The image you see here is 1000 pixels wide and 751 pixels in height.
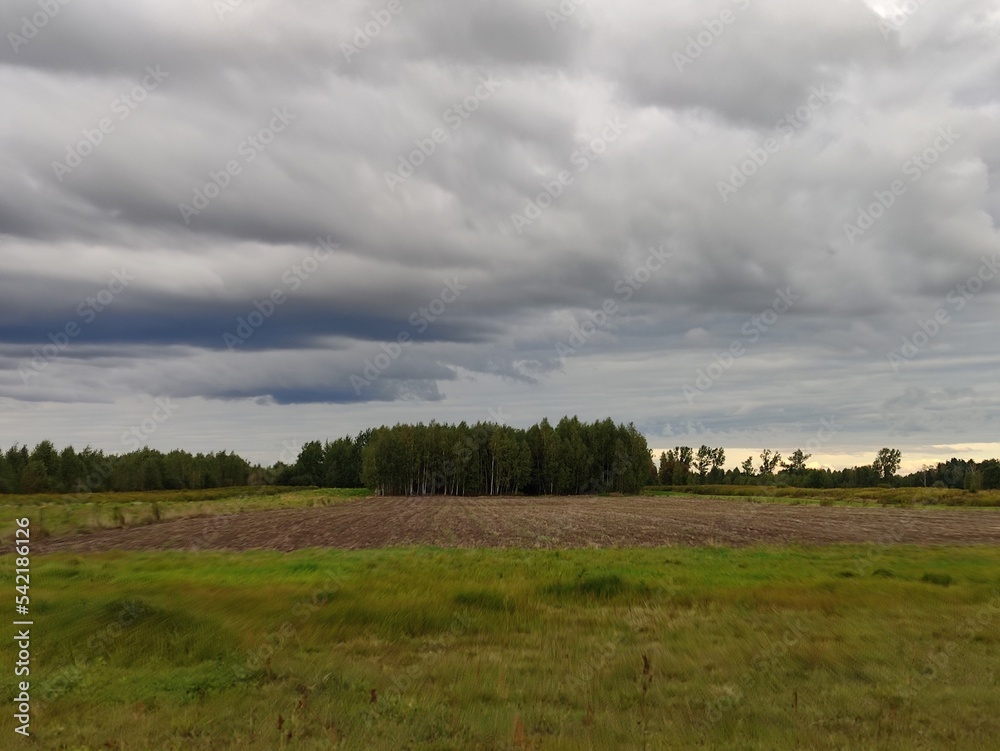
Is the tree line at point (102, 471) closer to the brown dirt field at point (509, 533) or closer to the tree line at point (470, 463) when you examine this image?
the tree line at point (470, 463)

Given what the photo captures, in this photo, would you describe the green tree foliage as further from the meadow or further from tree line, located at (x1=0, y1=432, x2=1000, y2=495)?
the meadow

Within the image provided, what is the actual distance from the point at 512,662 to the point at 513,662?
0.9 inches

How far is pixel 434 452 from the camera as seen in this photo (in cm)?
15175

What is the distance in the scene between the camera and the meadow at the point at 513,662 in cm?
902

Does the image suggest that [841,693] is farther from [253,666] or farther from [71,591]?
[71,591]

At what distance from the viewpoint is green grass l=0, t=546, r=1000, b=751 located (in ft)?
29.6

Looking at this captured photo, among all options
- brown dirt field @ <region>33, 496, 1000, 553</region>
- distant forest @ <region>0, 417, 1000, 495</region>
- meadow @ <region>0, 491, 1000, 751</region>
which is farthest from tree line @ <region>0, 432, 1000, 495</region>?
meadow @ <region>0, 491, 1000, 751</region>

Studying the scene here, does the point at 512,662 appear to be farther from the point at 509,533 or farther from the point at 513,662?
the point at 509,533

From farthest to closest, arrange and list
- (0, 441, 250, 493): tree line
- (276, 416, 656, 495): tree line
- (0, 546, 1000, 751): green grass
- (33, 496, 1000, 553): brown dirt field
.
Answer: (276, 416, 656, 495): tree line < (0, 441, 250, 493): tree line < (33, 496, 1000, 553): brown dirt field < (0, 546, 1000, 751): green grass

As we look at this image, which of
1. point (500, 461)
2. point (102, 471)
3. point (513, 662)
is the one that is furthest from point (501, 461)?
point (513, 662)

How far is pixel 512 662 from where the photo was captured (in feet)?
41.8

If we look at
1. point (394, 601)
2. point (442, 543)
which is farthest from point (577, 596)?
point (442, 543)

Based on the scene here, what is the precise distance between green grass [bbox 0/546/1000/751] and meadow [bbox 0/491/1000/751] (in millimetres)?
55

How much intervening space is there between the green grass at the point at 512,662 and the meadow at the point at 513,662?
55 mm
